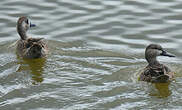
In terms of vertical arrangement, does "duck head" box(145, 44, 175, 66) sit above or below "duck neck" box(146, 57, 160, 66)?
above

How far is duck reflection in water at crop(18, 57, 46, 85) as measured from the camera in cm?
1043

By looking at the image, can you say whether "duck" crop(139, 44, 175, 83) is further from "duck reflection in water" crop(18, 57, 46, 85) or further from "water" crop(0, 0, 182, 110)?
"duck reflection in water" crop(18, 57, 46, 85)

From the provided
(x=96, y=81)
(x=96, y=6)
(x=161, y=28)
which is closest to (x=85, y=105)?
(x=96, y=81)

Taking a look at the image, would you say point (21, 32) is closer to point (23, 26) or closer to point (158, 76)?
point (23, 26)

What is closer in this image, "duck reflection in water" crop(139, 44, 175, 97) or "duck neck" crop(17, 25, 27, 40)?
"duck reflection in water" crop(139, 44, 175, 97)

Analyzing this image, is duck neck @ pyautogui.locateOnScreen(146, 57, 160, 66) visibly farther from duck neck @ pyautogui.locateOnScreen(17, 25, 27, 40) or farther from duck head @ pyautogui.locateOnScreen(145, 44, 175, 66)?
duck neck @ pyautogui.locateOnScreen(17, 25, 27, 40)

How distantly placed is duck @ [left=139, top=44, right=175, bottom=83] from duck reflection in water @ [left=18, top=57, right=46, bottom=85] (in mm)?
1983

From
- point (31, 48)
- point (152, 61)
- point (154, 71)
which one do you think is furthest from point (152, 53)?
point (31, 48)

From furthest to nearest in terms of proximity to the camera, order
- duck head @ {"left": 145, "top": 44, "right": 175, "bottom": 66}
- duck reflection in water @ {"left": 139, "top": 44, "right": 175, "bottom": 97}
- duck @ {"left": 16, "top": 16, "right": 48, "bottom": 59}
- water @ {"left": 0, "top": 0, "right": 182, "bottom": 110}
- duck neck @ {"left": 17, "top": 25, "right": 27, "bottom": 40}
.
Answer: duck neck @ {"left": 17, "top": 25, "right": 27, "bottom": 40}, duck @ {"left": 16, "top": 16, "right": 48, "bottom": 59}, duck head @ {"left": 145, "top": 44, "right": 175, "bottom": 66}, duck reflection in water @ {"left": 139, "top": 44, "right": 175, "bottom": 97}, water @ {"left": 0, "top": 0, "right": 182, "bottom": 110}

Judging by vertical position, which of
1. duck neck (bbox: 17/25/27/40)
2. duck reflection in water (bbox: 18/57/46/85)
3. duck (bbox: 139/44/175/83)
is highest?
duck neck (bbox: 17/25/27/40)

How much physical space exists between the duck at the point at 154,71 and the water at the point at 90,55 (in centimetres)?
14

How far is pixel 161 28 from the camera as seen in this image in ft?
42.3

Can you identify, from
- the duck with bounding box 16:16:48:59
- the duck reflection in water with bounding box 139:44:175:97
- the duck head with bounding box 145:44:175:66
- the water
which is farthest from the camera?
the duck with bounding box 16:16:48:59

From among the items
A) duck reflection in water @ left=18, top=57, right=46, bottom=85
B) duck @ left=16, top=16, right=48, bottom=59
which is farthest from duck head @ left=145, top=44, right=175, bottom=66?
duck @ left=16, top=16, right=48, bottom=59
